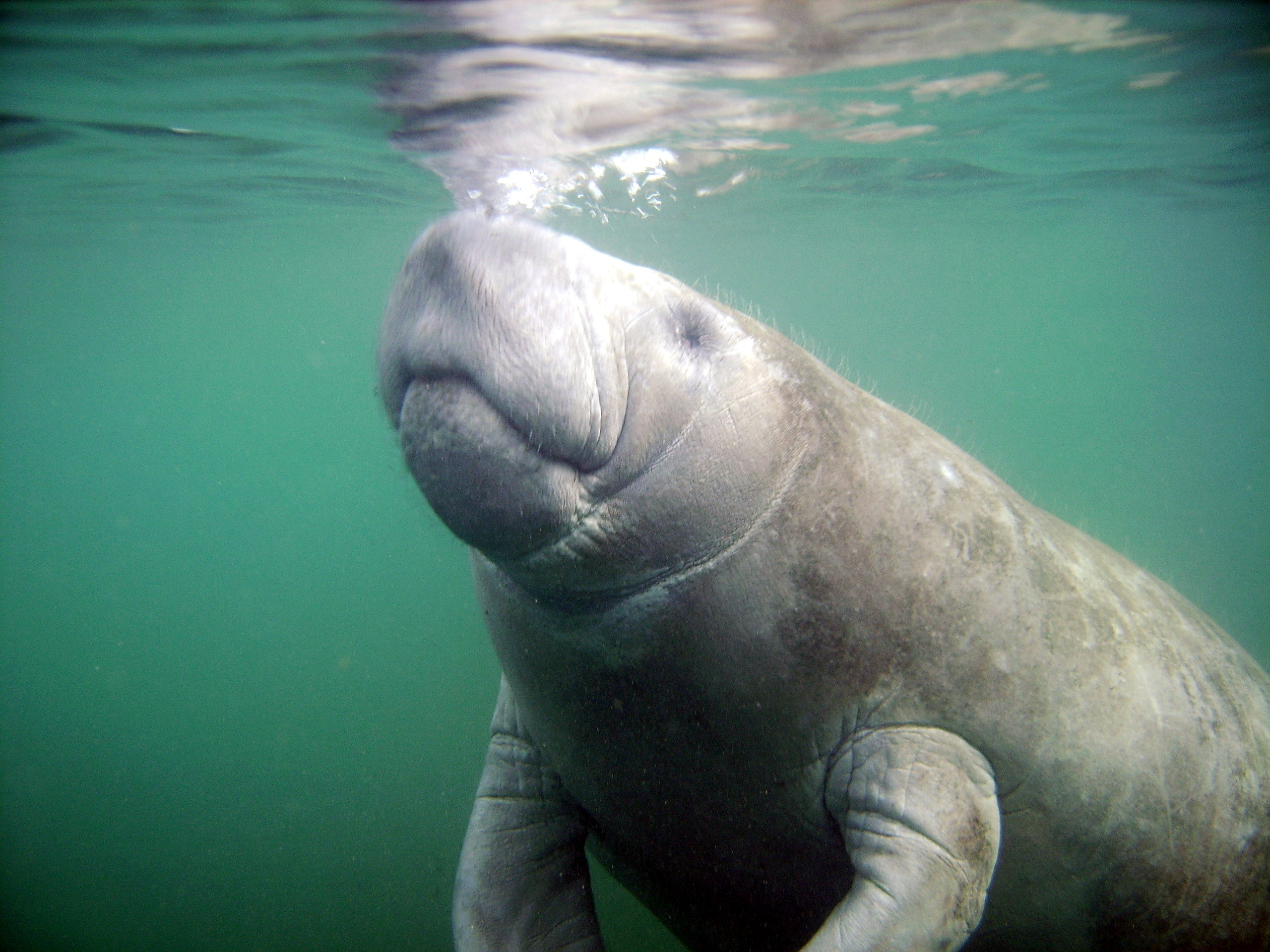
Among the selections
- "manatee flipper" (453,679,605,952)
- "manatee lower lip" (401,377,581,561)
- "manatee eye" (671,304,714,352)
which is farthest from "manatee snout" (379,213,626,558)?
"manatee flipper" (453,679,605,952)

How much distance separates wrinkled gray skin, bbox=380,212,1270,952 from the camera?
1805 millimetres

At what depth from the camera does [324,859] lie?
985 centimetres

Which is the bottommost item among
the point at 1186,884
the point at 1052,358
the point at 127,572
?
the point at 127,572

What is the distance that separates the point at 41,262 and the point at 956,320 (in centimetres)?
6515

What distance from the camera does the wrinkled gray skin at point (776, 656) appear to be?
180 cm

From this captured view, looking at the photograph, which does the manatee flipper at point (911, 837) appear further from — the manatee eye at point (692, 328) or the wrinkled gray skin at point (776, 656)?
the manatee eye at point (692, 328)

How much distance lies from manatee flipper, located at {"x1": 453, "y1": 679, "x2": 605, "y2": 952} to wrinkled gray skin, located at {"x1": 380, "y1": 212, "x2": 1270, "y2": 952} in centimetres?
1

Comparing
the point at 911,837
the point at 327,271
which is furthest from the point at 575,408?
the point at 327,271

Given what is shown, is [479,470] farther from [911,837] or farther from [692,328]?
[911,837]

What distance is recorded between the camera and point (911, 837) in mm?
2146

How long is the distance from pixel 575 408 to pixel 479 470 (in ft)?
0.86

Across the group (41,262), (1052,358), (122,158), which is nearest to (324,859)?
(122,158)

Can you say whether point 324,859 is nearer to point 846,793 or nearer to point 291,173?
point 846,793

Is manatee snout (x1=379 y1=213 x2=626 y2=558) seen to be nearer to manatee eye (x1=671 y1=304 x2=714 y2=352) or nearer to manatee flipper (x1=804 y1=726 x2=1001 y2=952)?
manatee eye (x1=671 y1=304 x2=714 y2=352)
